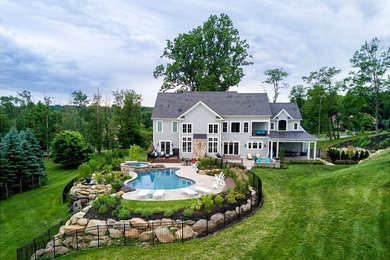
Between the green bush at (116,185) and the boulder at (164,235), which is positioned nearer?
the boulder at (164,235)

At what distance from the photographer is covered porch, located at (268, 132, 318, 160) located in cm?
2445

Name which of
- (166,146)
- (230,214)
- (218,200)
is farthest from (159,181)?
(166,146)

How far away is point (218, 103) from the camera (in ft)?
92.8

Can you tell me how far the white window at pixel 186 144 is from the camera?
Answer: 1043 inches

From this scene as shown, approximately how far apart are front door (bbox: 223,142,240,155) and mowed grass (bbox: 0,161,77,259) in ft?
57.3

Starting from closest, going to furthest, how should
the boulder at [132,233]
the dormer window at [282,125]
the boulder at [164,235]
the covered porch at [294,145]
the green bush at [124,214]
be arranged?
the boulder at [164,235] → the boulder at [132,233] → the green bush at [124,214] → the covered porch at [294,145] → the dormer window at [282,125]

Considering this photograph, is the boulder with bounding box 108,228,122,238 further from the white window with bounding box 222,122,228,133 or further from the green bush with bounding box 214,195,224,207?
the white window with bounding box 222,122,228,133

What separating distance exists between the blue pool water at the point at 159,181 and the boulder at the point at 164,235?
6444 mm

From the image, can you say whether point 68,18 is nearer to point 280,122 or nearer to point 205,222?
point 205,222

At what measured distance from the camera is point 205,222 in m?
9.90

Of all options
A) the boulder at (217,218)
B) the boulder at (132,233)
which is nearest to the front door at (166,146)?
the boulder at (217,218)

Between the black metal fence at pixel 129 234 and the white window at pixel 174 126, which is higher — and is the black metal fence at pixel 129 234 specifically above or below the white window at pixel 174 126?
below

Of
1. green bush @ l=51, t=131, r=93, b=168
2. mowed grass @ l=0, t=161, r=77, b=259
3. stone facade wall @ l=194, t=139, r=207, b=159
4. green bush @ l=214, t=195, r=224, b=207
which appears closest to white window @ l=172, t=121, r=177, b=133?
stone facade wall @ l=194, t=139, r=207, b=159

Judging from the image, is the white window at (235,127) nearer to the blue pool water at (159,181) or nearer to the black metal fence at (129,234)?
the blue pool water at (159,181)
